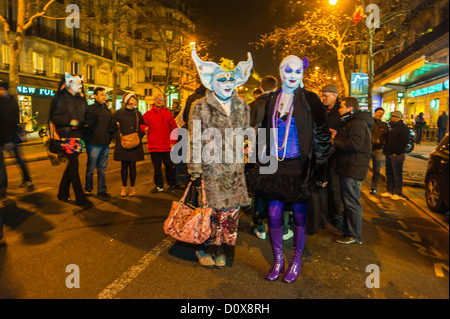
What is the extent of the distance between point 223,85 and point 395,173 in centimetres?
533

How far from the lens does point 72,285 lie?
3332 mm

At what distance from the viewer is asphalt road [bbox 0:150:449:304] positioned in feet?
10.7

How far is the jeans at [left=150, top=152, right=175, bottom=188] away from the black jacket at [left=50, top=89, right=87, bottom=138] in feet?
6.30

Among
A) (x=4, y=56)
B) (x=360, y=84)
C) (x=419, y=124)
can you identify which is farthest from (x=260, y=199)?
(x=4, y=56)

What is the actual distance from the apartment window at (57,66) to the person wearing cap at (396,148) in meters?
33.8

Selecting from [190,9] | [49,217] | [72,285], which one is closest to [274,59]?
[190,9]

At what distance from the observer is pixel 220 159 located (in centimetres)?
375

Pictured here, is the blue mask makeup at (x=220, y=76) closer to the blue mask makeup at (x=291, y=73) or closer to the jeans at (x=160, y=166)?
the blue mask makeup at (x=291, y=73)

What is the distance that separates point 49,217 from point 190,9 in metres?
28.0

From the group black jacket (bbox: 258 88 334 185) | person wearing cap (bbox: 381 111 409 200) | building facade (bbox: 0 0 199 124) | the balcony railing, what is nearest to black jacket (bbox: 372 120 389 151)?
person wearing cap (bbox: 381 111 409 200)

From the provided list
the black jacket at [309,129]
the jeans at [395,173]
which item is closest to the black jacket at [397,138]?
the jeans at [395,173]

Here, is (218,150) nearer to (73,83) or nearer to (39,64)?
(73,83)

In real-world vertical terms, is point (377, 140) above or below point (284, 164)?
above
